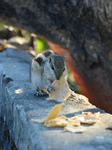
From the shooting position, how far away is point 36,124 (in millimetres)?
2439

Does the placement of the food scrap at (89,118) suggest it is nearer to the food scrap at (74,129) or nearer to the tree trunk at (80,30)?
the food scrap at (74,129)

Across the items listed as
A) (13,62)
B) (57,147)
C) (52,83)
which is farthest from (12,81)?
(57,147)

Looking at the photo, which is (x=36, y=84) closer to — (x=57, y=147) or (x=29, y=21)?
(x=57, y=147)

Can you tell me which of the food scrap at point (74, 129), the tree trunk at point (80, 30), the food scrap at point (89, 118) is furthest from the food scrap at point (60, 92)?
the tree trunk at point (80, 30)

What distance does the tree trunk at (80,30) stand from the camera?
6.04 meters

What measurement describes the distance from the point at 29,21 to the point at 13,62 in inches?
65.4

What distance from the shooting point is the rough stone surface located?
6.88 ft

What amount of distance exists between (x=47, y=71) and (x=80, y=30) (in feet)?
10.3

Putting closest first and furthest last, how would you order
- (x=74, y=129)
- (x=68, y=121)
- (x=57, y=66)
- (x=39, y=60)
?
(x=74, y=129)
(x=68, y=121)
(x=57, y=66)
(x=39, y=60)

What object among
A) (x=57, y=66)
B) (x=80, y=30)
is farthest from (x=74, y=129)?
(x=80, y=30)

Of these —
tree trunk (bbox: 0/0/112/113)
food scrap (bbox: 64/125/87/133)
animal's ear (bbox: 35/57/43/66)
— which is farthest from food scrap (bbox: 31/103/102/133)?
tree trunk (bbox: 0/0/112/113)

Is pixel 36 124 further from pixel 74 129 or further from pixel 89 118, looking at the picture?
pixel 89 118

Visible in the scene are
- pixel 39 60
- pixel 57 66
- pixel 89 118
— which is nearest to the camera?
pixel 89 118

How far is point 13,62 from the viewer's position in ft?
17.8
